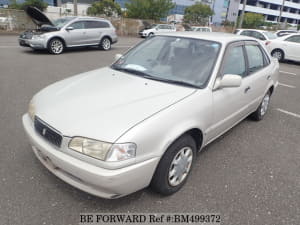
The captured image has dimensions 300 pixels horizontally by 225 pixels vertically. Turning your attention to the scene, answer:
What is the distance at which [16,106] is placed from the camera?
14.5 ft

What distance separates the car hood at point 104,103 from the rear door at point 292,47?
1125 cm

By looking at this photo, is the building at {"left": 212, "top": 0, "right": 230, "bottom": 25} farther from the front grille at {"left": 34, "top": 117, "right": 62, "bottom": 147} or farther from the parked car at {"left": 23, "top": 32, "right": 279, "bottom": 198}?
the front grille at {"left": 34, "top": 117, "right": 62, "bottom": 147}

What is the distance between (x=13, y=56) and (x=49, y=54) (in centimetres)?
144

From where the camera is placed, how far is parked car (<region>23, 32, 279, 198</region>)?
1911 millimetres

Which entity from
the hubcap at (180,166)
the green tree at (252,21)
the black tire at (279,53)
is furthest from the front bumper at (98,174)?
the green tree at (252,21)

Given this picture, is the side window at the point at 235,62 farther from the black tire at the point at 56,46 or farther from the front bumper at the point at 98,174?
the black tire at the point at 56,46

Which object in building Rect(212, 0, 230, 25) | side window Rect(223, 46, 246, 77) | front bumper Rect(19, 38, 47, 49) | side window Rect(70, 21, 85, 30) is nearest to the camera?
side window Rect(223, 46, 246, 77)

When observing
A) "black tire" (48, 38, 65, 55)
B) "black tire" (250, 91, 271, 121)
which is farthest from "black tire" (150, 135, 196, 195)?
"black tire" (48, 38, 65, 55)

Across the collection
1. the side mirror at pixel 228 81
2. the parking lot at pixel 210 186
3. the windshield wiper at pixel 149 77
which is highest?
the side mirror at pixel 228 81

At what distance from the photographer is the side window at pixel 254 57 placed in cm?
353

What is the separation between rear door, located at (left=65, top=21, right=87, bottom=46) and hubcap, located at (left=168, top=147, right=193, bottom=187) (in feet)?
32.2

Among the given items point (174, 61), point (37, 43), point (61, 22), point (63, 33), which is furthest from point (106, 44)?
point (174, 61)

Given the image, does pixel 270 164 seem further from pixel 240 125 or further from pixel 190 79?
pixel 190 79

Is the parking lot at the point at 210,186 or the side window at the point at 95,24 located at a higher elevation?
the side window at the point at 95,24
